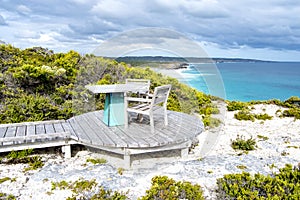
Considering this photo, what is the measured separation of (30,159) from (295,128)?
701 cm

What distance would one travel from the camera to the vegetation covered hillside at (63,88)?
557 cm

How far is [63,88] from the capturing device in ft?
23.0

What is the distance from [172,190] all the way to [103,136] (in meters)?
1.68

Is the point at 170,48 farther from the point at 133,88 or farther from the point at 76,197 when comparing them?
the point at 76,197

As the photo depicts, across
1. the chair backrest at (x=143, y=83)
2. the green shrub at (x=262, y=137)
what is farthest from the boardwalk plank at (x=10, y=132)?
the green shrub at (x=262, y=137)

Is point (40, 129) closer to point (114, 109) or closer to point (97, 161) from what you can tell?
point (97, 161)

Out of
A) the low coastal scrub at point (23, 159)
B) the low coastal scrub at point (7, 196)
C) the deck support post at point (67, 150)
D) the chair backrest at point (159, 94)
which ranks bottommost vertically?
the low coastal scrub at point (7, 196)

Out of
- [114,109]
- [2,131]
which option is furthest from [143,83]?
[2,131]

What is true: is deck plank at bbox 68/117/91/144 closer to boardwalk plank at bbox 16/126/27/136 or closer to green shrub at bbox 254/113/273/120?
boardwalk plank at bbox 16/126/27/136

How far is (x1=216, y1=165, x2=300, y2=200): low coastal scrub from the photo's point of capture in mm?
2824

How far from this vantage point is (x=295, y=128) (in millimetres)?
6941

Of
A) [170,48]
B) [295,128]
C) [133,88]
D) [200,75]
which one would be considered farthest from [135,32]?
[295,128]

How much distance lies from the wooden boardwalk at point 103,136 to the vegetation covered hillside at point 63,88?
97cm

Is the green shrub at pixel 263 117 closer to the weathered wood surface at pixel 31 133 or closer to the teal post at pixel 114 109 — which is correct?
the teal post at pixel 114 109
